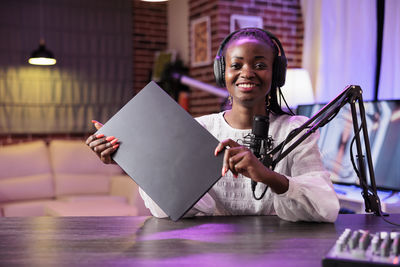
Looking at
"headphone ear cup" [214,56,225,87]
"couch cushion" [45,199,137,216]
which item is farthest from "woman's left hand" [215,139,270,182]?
"couch cushion" [45,199,137,216]

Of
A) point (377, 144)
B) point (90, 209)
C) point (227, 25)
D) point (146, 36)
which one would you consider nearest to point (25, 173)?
point (90, 209)

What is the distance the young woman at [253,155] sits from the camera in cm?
124

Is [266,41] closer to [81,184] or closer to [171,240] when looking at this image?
[171,240]

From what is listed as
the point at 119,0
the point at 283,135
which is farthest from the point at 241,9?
the point at 283,135

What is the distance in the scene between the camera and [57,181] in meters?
4.37

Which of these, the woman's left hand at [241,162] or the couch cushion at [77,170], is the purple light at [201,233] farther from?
the couch cushion at [77,170]

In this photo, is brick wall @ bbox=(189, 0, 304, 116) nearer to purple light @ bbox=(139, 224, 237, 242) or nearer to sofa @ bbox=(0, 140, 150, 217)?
sofa @ bbox=(0, 140, 150, 217)

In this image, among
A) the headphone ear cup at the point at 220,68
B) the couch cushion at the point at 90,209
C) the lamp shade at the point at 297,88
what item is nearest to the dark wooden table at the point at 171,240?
the headphone ear cup at the point at 220,68

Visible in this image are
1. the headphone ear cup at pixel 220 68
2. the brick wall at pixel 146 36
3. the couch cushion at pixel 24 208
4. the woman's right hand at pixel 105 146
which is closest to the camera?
the woman's right hand at pixel 105 146

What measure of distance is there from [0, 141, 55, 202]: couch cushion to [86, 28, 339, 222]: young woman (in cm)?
306

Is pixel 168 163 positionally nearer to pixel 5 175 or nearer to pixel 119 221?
pixel 119 221

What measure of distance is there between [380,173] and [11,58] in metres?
3.68

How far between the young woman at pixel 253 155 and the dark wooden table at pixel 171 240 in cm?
6

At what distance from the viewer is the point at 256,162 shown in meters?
1.10
